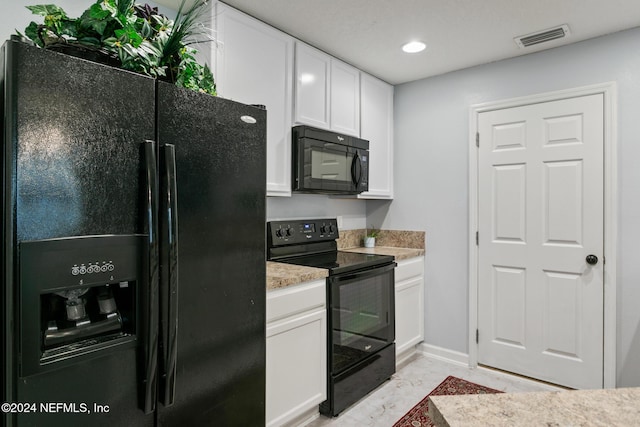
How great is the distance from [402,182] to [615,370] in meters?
2.02

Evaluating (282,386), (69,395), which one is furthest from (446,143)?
(69,395)

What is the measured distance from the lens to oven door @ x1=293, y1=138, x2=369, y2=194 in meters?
2.48

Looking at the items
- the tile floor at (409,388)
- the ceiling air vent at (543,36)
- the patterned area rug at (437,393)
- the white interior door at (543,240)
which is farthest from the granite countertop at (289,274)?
the ceiling air vent at (543,36)

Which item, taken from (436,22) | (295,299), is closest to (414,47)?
(436,22)

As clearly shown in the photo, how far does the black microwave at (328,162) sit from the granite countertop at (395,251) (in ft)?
1.79

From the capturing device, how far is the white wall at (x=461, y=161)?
239 centimetres

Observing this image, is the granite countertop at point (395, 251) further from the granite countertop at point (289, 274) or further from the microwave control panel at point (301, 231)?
the granite countertop at point (289, 274)

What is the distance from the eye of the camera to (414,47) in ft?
8.74

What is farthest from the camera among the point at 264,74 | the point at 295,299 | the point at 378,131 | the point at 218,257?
the point at 378,131

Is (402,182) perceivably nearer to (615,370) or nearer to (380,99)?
(380,99)

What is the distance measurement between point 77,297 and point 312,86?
2.04m

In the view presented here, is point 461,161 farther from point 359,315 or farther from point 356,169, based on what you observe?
point 359,315

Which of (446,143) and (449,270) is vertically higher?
(446,143)

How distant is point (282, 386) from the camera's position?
1943 mm
